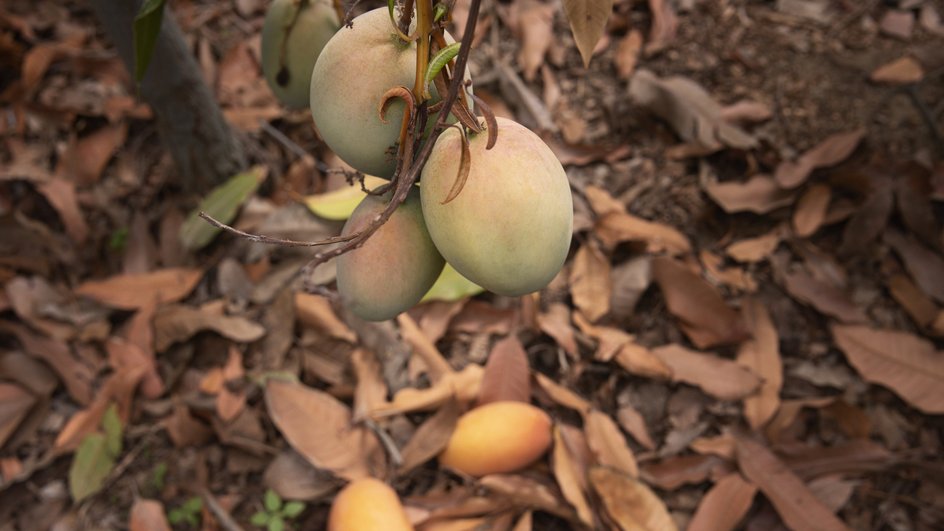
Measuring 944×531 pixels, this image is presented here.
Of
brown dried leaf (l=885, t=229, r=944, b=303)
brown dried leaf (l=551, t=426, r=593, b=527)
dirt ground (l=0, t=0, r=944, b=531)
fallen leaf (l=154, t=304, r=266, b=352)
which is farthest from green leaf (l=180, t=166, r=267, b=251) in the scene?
brown dried leaf (l=885, t=229, r=944, b=303)

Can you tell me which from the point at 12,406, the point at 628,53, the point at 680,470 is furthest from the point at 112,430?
the point at 628,53

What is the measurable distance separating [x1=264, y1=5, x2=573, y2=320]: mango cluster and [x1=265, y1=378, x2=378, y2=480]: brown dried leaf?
0.59 meters

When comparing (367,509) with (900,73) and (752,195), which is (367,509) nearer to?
(752,195)

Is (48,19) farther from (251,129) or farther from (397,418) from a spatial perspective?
(397,418)

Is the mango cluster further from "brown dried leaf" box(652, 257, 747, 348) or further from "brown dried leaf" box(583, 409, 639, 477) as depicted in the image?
"brown dried leaf" box(652, 257, 747, 348)

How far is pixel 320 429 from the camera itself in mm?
1070

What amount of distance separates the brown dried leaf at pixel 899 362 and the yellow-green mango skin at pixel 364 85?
922mm

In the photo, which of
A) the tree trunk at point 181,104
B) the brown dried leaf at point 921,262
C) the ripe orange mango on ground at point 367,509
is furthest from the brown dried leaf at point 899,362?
the tree trunk at point 181,104

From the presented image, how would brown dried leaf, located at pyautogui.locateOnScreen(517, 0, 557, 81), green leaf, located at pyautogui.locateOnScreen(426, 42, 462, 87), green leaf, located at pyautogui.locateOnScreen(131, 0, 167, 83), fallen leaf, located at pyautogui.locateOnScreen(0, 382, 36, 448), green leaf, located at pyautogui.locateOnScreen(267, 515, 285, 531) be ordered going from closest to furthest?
1. green leaf, located at pyautogui.locateOnScreen(426, 42, 462, 87)
2. green leaf, located at pyautogui.locateOnScreen(131, 0, 167, 83)
3. green leaf, located at pyautogui.locateOnScreen(267, 515, 285, 531)
4. fallen leaf, located at pyautogui.locateOnScreen(0, 382, 36, 448)
5. brown dried leaf, located at pyautogui.locateOnScreen(517, 0, 557, 81)

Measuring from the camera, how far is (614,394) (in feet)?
3.85

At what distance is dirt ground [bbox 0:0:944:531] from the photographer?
107 cm

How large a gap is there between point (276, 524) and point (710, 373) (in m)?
0.66

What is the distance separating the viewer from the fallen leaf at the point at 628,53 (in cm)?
153

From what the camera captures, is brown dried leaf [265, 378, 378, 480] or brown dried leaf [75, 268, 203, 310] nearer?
brown dried leaf [265, 378, 378, 480]
